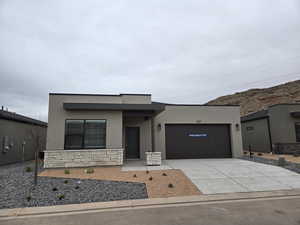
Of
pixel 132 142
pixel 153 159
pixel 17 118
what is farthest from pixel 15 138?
pixel 153 159

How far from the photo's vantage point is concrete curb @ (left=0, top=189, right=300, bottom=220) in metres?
4.12

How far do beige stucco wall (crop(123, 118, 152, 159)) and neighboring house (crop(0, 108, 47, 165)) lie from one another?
17.2ft

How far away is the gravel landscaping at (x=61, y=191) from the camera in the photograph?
15.6 ft

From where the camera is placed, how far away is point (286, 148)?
12984 millimetres

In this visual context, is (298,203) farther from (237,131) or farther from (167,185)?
(237,131)

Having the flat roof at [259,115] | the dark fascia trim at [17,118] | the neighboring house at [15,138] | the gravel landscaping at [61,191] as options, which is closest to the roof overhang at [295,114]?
the flat roof at [259,115]

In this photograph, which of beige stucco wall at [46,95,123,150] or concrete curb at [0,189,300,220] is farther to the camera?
beige stucco wall at [46,95,123,150]

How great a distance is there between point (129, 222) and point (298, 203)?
14.4 ft

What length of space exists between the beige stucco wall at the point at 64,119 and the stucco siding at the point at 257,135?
41.5 ft

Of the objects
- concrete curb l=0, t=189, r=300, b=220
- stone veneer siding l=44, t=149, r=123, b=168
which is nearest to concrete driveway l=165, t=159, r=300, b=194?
concrete curb l=0, t=189, r=300, b=220

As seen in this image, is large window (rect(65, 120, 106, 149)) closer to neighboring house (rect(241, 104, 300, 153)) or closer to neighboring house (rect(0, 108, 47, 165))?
neighboring house (rect(0, 108, 47, 165))

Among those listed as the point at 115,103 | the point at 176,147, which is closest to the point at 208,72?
the point at 176,147

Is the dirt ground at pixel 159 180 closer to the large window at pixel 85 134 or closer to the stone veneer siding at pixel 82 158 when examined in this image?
the stone veneer siding at pixel 82 158

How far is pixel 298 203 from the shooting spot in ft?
14.9
